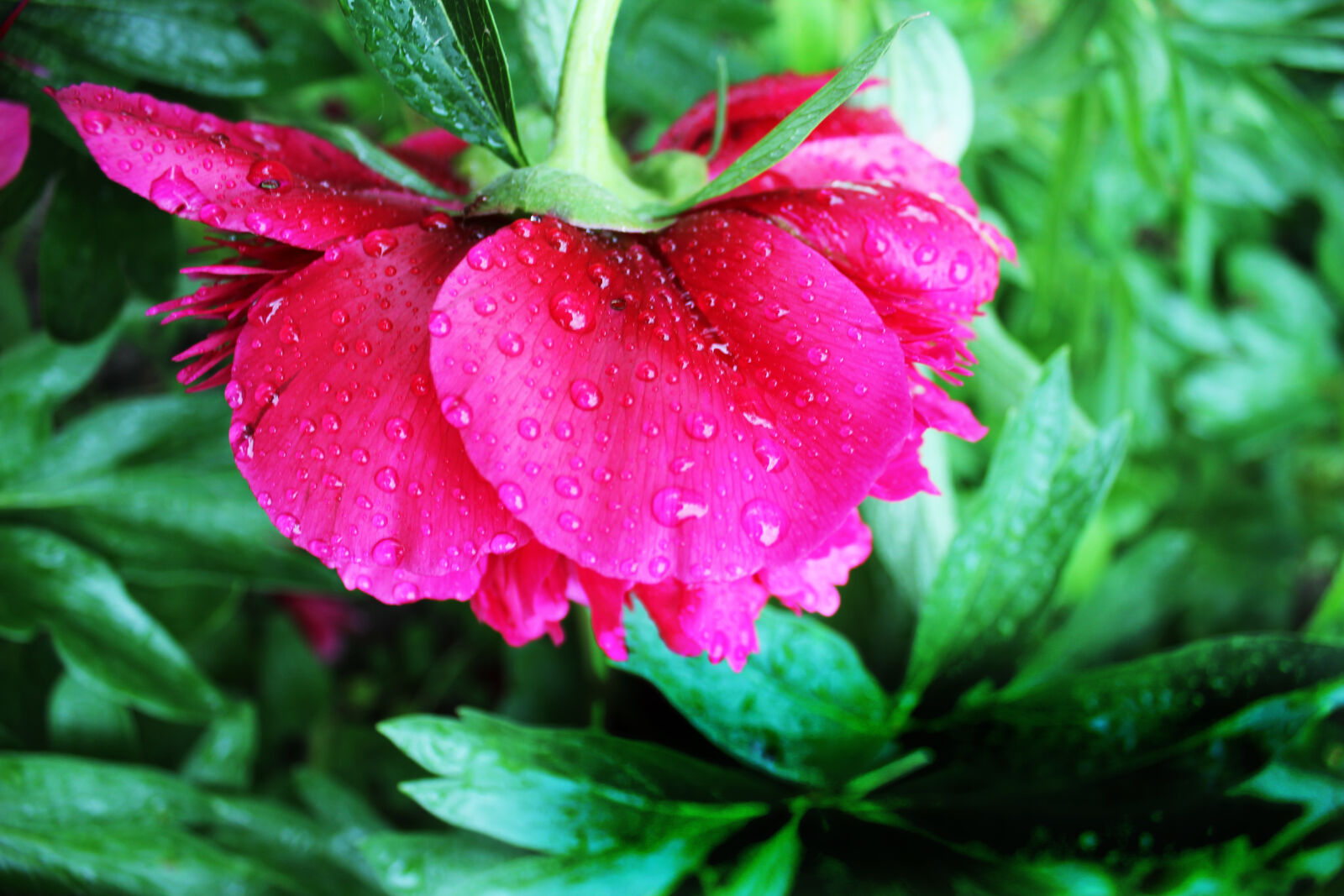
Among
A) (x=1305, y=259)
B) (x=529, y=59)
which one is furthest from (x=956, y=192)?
(x=1305, y=259)

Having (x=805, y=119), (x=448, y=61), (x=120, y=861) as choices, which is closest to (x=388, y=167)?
(x=448, y=61)

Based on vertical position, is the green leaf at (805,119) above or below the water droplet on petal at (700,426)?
above

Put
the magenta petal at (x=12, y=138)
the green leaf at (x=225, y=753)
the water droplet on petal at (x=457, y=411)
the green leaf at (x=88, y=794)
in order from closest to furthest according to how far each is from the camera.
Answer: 1. the water droplet on petal at (x=457, y=411)
2. the magenta petal at (x=12, y=138)
3. the green leaf at (x=88, y=794)
4. the green leaf at (x=225, y=753)

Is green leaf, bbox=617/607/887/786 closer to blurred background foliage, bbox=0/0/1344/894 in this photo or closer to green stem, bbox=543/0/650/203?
blurred background foliage, bbox=0/0/1344/894

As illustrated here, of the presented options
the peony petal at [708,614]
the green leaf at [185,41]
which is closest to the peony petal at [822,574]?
the peony petal at [708,614]

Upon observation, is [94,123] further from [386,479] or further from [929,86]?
[929,86]

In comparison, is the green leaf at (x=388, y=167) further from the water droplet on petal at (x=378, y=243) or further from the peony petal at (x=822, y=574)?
the peony petal at (x=822, y=574)

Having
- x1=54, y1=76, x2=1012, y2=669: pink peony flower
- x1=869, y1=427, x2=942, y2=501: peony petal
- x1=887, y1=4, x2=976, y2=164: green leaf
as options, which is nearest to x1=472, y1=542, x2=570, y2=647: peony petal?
x1=54, y1=76, x2=1012, y2=669: pink peony flower
